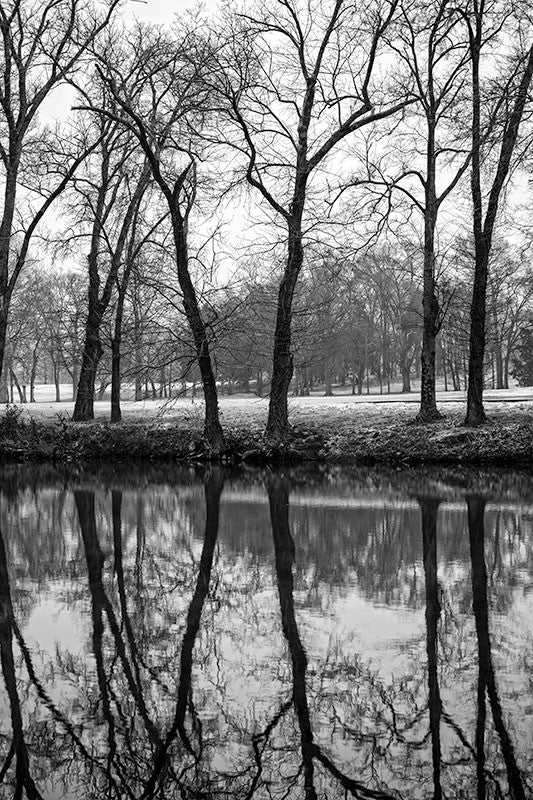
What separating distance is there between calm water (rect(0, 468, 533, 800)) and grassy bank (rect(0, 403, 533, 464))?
933 centimetres

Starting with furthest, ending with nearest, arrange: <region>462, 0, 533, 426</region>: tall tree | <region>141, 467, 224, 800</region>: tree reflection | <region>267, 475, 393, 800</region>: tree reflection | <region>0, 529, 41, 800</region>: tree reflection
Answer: <region>462, 0, 533, 426</region>: tall tree → <region>141, 467, 224, 800</region>: tree reflection → <region>0, 529, 41, 800</region>: tree reflection → <region>267, 475, 393, 800</region>: tree reflection

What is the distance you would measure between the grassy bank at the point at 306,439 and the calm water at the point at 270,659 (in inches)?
367

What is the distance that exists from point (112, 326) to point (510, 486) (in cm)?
1778

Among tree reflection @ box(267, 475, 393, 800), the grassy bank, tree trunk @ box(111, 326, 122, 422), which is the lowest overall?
tree reflection @ box(267, 475, 393, 800)

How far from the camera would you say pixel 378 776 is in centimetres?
447

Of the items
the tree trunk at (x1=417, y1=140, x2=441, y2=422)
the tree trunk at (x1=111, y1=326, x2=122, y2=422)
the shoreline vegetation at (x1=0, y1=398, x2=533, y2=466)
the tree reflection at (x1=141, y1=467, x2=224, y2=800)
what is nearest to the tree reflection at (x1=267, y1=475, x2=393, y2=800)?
the tree reflection at (x1=141, y1=467, x2=224, y2=800)

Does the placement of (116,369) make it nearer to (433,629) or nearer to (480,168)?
(480,168)

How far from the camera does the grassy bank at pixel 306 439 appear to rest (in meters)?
22.3

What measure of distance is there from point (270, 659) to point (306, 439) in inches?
709

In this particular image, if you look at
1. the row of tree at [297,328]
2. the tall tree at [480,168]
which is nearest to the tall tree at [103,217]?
the row of tree at [297,328]

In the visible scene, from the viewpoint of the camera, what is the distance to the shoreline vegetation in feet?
73.3

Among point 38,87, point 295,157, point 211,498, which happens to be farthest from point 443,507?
point 38,87

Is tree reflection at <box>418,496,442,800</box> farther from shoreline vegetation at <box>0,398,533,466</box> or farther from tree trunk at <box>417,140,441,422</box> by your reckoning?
tree trunk at <box>417,140,441,422</box>

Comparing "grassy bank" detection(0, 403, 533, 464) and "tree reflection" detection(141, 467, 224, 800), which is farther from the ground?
"grassy bank" detection(0, 403, 533, 464)
